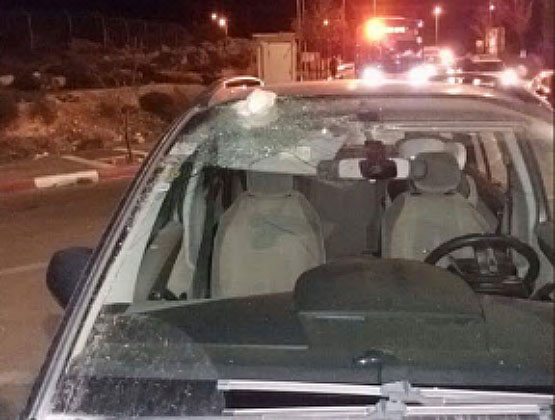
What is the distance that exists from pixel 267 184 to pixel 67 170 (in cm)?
1331

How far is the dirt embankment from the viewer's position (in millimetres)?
20094

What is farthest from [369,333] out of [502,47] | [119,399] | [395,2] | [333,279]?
[395,2]

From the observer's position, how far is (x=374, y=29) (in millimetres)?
38750

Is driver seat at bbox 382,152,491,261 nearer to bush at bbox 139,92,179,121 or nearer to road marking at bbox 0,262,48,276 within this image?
road marking at bbox 0,262,48,276

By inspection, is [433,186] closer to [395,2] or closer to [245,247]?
[245,247]

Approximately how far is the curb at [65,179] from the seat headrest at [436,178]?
1143 centimetres

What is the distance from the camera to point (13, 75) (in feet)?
89.8

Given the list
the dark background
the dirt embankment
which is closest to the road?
the dirt embankment

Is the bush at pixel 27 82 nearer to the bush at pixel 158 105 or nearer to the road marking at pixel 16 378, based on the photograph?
the bush at pixel 158 105

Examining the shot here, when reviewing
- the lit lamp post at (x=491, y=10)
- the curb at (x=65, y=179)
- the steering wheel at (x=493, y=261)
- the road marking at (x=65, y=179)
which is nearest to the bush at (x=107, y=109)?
the curb at (x=65, y=179)

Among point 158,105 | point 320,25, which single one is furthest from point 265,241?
point 320,25

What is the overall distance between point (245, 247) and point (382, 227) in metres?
0.70

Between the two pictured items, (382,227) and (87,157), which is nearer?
(382,227)

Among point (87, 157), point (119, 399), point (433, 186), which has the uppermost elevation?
point (433, 186)
